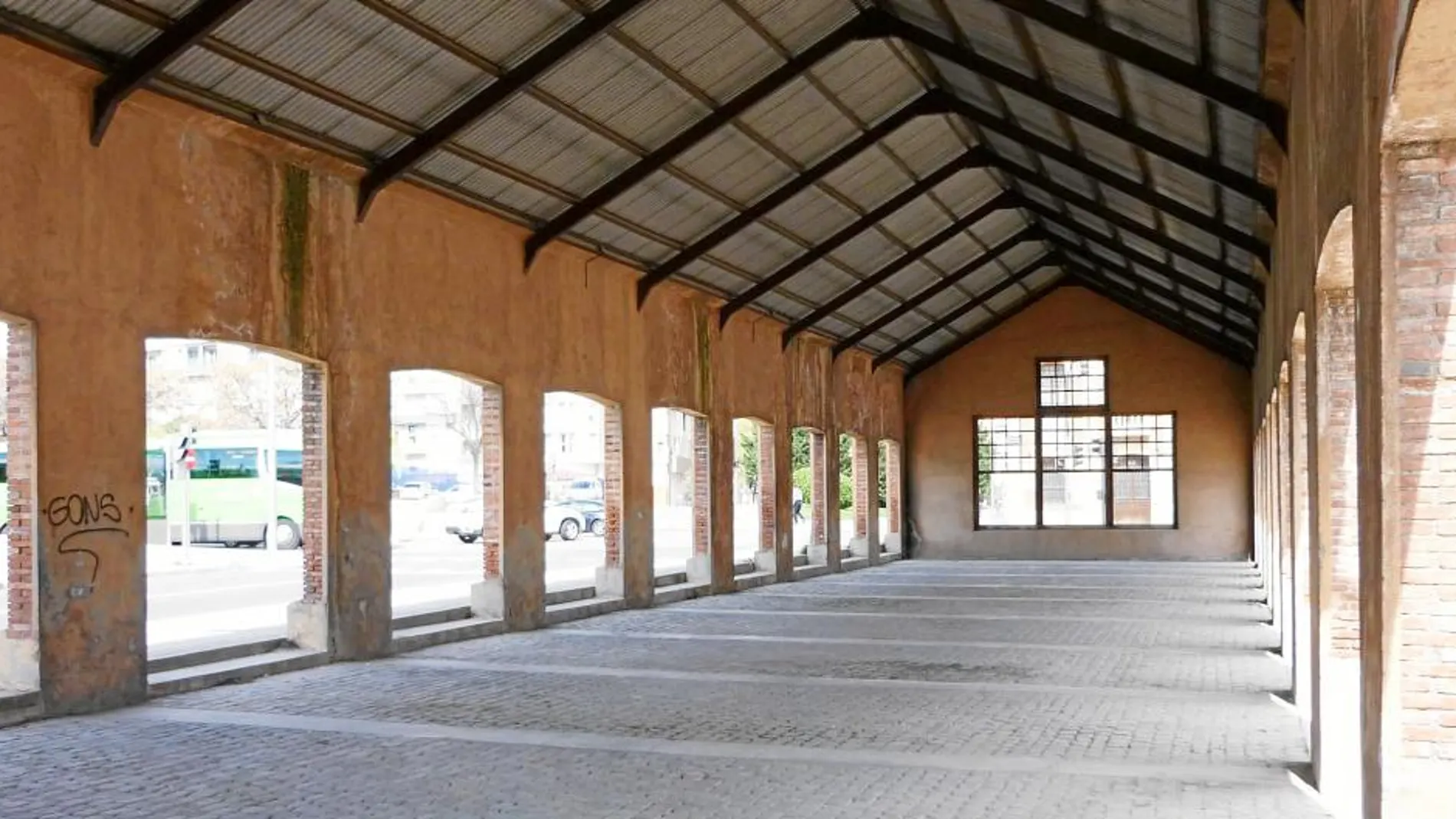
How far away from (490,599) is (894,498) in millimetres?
17641

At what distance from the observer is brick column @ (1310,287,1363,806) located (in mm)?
7664

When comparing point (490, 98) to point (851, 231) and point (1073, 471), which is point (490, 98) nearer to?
point (851, 231)

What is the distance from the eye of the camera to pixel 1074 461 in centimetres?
3194

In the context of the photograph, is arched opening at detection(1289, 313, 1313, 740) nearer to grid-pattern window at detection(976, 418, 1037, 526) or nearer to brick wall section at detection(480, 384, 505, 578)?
brick wall section at detection(480, 384, 505, 578)

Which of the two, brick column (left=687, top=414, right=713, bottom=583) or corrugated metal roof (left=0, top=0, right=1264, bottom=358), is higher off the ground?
corrugated metal roof (left=0, top=0, right=1264, bottom=358)


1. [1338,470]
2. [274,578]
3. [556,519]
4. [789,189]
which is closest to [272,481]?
[274,578]

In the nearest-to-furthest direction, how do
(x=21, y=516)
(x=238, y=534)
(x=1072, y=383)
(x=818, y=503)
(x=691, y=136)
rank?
(x=21, y=516) → (x=691, y=136) → (x=818, y=503) → (x=1072, y=383) → (x=238, y=534)

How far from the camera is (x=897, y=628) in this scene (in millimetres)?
17109

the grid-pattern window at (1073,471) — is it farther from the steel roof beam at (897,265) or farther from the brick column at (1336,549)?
the brick column at (1336,549)

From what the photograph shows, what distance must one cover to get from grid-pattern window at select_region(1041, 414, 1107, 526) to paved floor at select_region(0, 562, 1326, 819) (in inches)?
611

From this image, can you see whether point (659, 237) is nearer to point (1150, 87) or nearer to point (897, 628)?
point (897, 628)

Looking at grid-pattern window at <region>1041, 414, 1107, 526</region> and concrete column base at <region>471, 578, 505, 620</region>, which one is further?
grid-pattern window at <region>1041, 414, 1107, 526</region>

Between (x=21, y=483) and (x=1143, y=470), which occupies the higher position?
(x=21, y=483)

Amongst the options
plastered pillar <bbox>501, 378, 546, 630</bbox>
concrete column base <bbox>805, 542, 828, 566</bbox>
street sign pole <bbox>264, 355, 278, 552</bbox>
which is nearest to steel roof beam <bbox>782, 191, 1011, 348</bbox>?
concrete column base <bbox>805, 542, 828, 566</bbox>
